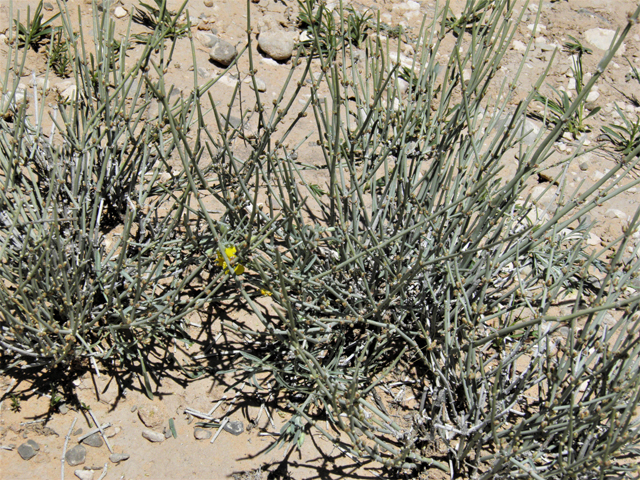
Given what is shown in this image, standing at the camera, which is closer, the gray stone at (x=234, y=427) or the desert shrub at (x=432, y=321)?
the desert shrub at (x=432, y=321)

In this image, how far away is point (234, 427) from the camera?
1.79 meters

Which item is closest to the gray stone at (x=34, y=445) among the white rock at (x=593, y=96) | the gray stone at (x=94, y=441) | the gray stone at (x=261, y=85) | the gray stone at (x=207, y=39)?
the gray stone at (x=94, y=441)

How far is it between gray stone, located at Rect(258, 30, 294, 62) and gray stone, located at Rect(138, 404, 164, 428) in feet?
7.03

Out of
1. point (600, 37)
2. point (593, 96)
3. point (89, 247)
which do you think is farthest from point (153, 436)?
point (600, 37)

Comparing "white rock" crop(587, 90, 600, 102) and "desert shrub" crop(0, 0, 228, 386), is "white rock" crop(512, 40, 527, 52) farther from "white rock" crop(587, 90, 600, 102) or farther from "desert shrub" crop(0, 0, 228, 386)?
"desert shrub" crop(0, 0, 228, 386)

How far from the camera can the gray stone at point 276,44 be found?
121 inches

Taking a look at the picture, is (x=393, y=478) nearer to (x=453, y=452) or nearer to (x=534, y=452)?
(x=453, y=452)

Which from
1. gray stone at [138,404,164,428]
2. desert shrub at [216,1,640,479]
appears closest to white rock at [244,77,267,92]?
desert shrub at [216,1,640,479]

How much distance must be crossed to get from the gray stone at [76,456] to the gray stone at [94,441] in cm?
2

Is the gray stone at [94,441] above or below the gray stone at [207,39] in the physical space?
below

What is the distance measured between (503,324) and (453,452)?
0.58 metres

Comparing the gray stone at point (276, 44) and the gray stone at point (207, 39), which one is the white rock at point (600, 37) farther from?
the gray stone at point (207, 39)

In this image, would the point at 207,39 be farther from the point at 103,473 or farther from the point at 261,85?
the point at 103,473

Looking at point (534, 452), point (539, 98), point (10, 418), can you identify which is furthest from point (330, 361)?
point (539, 98)
